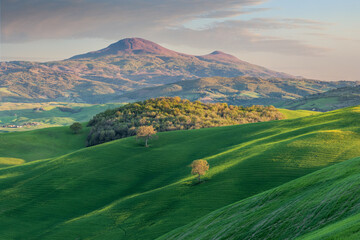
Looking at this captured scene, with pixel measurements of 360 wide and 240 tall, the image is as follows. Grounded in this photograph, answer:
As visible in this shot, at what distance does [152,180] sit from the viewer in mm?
73500

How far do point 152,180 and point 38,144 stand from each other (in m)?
93.4

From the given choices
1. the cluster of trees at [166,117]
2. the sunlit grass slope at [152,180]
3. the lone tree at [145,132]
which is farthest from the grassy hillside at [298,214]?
the cluster of trees at [166,117]

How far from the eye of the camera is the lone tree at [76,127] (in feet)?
548

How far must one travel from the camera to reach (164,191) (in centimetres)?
5856

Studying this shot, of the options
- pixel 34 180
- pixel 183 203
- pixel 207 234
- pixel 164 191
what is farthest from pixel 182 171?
pixel 207 234

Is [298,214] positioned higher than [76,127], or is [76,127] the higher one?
[298,214]

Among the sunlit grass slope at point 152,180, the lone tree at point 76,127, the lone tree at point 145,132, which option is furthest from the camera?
the lone tree at point 76,127

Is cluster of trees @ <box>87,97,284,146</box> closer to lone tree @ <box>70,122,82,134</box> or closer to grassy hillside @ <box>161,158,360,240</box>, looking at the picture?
lone tree @ <box>70,122,82,134</box>

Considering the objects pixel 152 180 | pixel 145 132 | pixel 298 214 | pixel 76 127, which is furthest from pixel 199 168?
pixel 76 127

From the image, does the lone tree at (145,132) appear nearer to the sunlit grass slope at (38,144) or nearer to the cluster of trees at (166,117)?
the sunlit grass slope at (38,144)

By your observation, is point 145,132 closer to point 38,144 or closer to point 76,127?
point 38,144

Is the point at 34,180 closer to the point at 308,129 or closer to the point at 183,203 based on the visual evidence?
the point at 183,203

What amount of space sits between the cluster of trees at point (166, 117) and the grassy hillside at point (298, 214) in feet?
383

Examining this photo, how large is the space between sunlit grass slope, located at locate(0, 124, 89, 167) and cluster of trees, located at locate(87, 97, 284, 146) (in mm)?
9078
